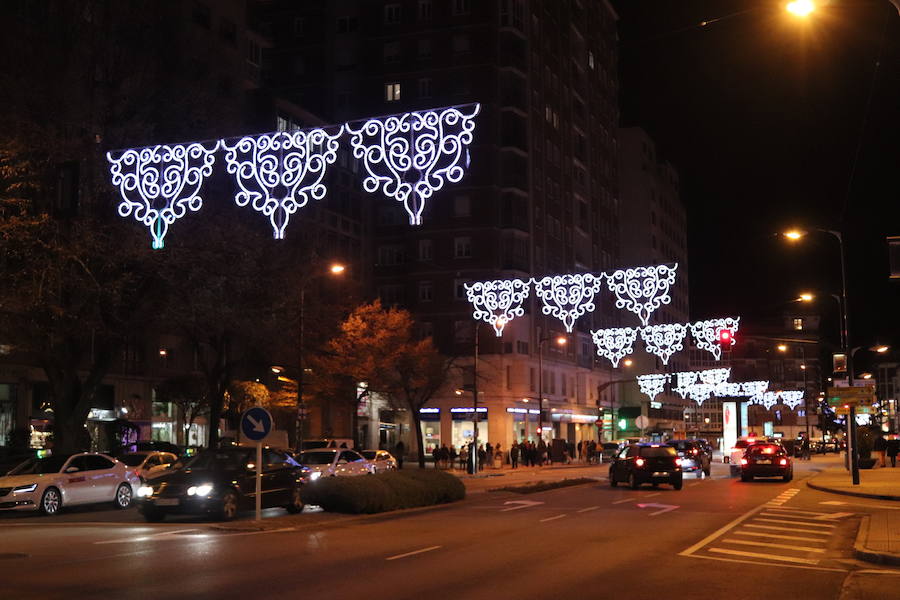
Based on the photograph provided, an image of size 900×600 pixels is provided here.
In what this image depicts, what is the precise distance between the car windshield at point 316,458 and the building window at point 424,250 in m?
39.3

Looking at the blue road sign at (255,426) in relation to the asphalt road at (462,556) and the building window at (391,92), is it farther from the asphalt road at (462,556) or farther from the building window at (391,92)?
the building window at (391,92)

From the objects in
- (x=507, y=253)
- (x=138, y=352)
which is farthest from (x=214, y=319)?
(x=507, y=253)

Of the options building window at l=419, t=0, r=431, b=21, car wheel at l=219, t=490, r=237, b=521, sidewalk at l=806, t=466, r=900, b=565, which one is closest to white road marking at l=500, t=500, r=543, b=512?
car wheel at l=219, t=490, r=237, b=521

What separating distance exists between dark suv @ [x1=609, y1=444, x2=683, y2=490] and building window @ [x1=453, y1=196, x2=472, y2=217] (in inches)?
1531

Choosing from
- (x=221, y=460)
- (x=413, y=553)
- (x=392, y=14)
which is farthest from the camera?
(x=392, y=14)

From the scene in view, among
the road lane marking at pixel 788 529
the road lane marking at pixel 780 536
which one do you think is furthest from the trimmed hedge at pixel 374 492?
the road lane marking at pixel 780 536

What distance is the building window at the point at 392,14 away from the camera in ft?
248

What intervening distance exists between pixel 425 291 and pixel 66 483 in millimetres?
48639

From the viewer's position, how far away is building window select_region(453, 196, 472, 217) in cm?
7256

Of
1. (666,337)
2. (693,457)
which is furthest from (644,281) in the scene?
(666,337)

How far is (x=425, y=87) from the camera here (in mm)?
73875

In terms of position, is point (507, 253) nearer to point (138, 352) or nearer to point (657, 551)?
point (138, 352)

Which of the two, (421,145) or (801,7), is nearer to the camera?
(801,7)

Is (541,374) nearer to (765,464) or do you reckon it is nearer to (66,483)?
(765,464)
